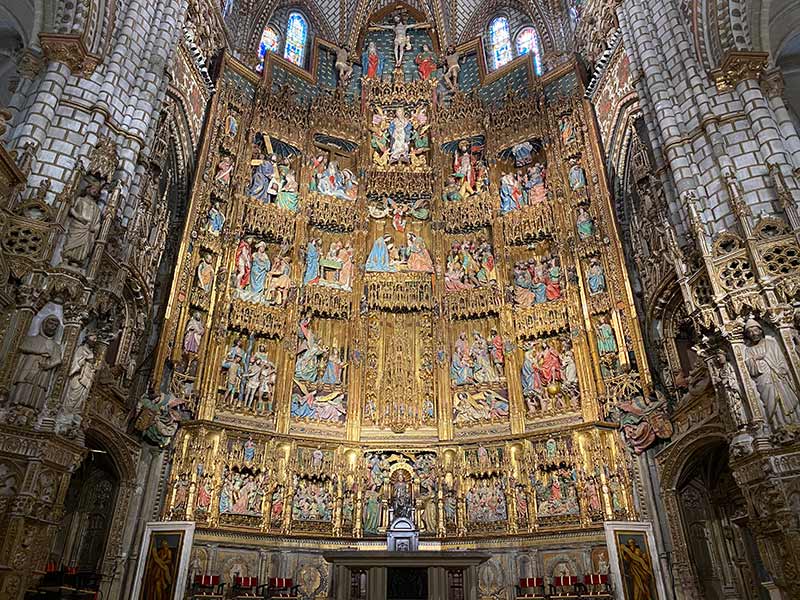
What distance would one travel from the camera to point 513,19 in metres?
23.2

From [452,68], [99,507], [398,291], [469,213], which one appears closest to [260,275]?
[398,291]

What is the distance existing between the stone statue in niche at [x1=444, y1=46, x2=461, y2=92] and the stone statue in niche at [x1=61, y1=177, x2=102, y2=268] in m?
14.8

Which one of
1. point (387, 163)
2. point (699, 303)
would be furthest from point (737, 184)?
point (387, 163)

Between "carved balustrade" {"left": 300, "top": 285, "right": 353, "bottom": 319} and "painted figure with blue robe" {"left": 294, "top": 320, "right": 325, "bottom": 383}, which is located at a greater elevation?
"carved balustrade" {"left": 300, "top": 285, "right": 353, "bottom": 319}

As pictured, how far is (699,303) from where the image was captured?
35.0 ft

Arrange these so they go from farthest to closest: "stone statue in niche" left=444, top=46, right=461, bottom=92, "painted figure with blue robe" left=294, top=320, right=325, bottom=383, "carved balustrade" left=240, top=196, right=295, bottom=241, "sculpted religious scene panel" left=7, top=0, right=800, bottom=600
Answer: "stone statue in niche" left=444, top=46, right=461, bottom=92, "carved balustrade" left=240, top=196, right=295, bottom=241, "painted figure with blue robe" left=294, top=320, right=325, bottom=383, "sculpted religious scene panel" left=7, top=0, right=800, bottom=600

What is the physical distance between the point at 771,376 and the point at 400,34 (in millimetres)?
19602

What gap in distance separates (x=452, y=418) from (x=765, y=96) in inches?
407

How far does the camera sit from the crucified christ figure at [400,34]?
77.0ft

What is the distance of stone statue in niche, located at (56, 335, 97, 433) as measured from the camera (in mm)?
9461

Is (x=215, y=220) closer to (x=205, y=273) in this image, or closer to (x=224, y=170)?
(x=205, y=273)

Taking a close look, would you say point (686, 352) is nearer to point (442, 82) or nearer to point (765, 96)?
→ point (765, 96)

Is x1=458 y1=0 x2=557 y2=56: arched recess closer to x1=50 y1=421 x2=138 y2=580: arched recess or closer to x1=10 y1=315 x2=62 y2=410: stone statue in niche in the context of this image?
x1=10 y1=315 x2=62 y2=410: stone statue in niche

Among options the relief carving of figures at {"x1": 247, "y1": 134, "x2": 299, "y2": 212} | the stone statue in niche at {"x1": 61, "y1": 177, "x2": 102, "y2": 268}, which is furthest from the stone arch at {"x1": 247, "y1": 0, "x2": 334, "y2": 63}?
the stone statue in niche at {"x1": 61, "y1": 177, "x2": 102, "y2": 268}
